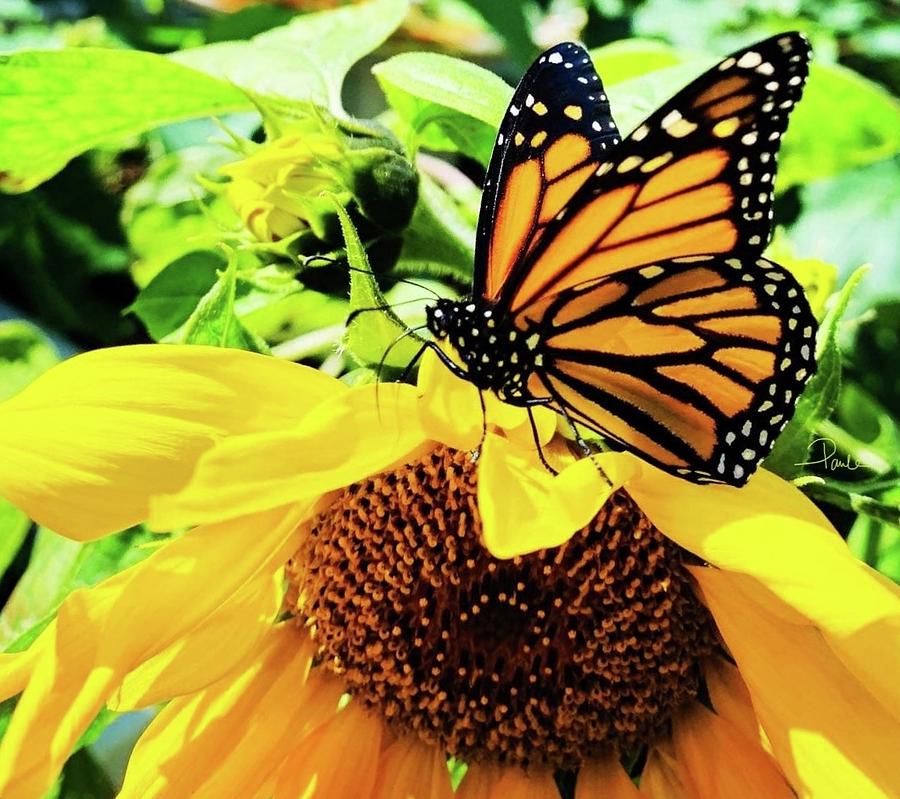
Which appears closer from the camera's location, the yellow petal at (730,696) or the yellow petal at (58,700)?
→ the yellow petal at (58,700)

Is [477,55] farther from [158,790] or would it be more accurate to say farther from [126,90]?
[158,790]

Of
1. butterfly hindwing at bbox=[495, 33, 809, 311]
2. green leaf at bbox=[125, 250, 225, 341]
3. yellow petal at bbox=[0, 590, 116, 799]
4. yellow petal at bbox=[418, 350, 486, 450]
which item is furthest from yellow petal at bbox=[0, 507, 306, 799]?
green leaf at bbox=[125, 250, 225, 341]

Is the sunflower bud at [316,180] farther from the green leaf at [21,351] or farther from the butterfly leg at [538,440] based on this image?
the green leaf at [21,351]

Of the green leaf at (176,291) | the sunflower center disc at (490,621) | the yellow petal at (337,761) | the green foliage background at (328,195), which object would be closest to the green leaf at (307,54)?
the green foliage background at (328,195)

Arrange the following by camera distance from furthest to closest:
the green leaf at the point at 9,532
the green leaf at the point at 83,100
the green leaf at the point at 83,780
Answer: the green leaf at the point at 9,532, the green leaf at the point at 83,780, the green leaf at the point at 83,100

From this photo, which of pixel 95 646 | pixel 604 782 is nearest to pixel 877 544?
pixel 604 782

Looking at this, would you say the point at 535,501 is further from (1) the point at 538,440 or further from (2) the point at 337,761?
(2) the point at 337,761
